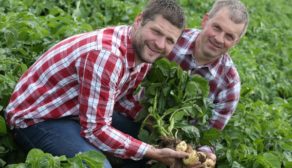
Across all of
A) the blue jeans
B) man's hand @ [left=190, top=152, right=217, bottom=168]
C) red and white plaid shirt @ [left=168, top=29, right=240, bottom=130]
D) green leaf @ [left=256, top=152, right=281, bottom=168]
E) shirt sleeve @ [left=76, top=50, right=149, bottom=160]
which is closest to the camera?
shirt sleeve @ [left=76, top=50, right=149, bottom=160]

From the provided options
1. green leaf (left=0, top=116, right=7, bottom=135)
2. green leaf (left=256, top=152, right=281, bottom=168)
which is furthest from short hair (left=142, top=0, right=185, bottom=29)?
green leaf (left=256, top=152, right=281, bottom=168)

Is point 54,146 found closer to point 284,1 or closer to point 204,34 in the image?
point 204,34

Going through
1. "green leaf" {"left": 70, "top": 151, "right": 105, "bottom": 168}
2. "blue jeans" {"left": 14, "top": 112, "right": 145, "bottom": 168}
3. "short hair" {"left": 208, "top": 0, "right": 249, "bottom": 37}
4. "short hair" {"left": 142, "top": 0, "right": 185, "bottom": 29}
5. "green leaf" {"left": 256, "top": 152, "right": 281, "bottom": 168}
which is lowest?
"green leaf" {"left": 256, "top": 152, "right": 281, "bottom": 168}

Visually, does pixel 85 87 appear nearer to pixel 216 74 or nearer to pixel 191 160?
pixel 191 160

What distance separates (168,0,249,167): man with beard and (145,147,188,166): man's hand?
78 cm

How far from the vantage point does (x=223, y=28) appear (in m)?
3.81

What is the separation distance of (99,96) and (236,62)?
3476 mm

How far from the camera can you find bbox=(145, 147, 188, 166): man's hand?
3.26 m

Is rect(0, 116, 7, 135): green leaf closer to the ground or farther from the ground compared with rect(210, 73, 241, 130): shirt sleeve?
farther from the ground

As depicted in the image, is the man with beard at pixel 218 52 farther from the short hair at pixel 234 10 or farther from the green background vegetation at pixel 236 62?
the green background vegetation at pixel 236 62

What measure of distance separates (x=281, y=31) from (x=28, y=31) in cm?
648

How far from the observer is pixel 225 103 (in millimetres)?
3994

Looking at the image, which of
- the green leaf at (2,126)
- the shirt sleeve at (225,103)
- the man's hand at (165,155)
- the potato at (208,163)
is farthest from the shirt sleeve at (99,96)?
the shirt sleeve at (225,103)

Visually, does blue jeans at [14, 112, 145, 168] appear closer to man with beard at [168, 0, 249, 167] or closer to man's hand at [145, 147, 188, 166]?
man's hand at [145, 147, 188, 166]
